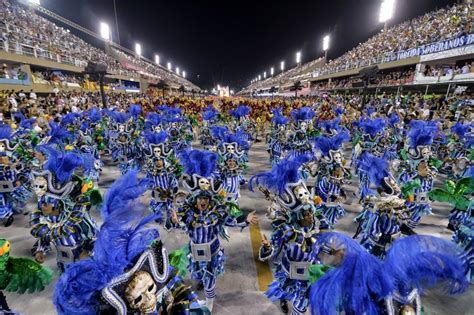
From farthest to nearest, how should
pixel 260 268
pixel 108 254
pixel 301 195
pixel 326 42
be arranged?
1. pixel 326 42
2. pixel 260 268
3. pixel 301 195
4. pixel 108 254

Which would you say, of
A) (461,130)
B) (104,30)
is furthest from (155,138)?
(104,30)

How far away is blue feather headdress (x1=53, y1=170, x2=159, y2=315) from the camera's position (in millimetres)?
1605

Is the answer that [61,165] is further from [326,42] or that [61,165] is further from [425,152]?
[326,42]

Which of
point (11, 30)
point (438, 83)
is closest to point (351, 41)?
point (438, 83)

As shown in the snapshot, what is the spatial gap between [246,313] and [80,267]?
2638 mm

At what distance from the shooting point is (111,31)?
199ft

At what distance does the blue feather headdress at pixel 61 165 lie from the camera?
3.40m

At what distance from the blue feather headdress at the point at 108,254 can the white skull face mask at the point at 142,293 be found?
10 centimetres

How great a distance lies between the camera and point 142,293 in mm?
1765

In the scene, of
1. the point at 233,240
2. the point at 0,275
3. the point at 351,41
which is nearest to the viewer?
the point at 0,275

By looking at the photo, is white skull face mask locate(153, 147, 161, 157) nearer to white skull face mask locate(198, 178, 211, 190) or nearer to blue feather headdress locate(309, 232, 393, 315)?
white skull face mask locate(198, 178, 211, 190)

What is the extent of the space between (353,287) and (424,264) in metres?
0.44

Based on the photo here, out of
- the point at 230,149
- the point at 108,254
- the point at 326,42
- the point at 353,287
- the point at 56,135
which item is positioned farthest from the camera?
the point at 326,42

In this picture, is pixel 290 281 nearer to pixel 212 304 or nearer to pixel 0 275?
pixel 212 304
